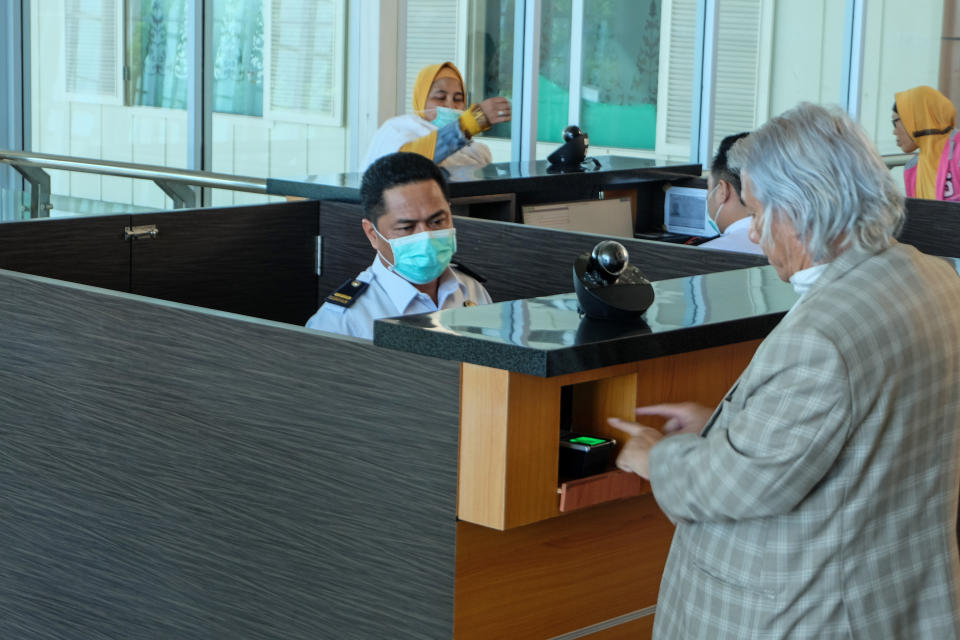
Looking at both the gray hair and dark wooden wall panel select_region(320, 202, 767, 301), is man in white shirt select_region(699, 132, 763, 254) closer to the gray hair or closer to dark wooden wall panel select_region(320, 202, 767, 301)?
dark wooden wall panel select_region(320, 202, 767, 301)

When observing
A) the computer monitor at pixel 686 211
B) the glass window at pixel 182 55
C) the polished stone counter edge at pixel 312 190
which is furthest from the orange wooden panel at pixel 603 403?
the glass window at pixel 182 55

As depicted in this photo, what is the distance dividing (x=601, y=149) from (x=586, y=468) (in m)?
6.51

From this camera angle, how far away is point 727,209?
137 inches

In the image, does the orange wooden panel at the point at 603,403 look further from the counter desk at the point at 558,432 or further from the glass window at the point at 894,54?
the glass window at the point at 894,54


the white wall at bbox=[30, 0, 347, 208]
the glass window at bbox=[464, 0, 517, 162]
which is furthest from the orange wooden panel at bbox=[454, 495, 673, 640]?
the glass window at bbox=[464, 0, 517, 162]

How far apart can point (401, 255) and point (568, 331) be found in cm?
121

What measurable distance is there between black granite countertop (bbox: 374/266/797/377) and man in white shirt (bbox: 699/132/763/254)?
1.24 m

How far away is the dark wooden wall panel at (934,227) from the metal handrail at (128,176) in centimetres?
253

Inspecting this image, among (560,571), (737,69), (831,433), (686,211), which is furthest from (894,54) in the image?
(831,433)

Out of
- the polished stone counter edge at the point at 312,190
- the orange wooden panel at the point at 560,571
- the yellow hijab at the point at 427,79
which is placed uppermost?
the yellow hijab at the point at 427,79

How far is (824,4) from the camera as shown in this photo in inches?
362

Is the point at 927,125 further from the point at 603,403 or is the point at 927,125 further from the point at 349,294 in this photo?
the point at 603,403

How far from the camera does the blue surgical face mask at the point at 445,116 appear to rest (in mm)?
4883

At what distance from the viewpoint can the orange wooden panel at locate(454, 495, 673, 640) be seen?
1.83 metres
